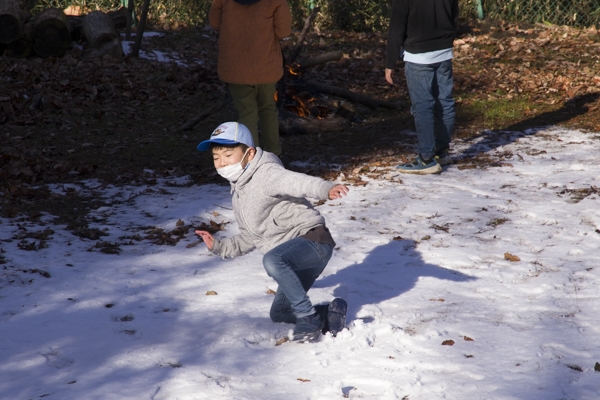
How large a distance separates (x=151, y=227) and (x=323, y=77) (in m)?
7.15

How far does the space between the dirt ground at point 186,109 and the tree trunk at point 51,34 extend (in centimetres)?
32

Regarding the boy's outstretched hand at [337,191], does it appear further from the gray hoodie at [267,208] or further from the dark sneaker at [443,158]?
the dark sneaker at [443,158]

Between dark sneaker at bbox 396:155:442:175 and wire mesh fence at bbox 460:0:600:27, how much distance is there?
11502 millimetres

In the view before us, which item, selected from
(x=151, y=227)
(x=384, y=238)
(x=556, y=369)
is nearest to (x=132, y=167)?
(x=151, y=227)

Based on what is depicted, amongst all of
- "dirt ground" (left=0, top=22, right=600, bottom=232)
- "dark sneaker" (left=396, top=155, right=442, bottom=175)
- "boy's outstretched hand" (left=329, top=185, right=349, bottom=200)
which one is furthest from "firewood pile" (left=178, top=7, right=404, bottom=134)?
"boy's outstretched hand" (left=329, top=185, right=349, bottom=200)

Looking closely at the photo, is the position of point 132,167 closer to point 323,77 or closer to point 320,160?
point 320,160

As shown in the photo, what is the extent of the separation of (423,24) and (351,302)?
12.2 feet

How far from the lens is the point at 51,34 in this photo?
43.0 ft

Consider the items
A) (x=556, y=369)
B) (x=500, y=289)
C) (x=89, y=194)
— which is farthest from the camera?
(x=89, y=194)

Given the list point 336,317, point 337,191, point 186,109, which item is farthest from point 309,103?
point 337,191

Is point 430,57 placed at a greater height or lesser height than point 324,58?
greater

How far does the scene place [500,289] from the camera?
499 cm

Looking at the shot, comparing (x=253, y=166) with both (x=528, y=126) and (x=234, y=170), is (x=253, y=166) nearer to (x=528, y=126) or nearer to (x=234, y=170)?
(x=234, y=170)

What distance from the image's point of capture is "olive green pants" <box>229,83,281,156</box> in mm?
7320
